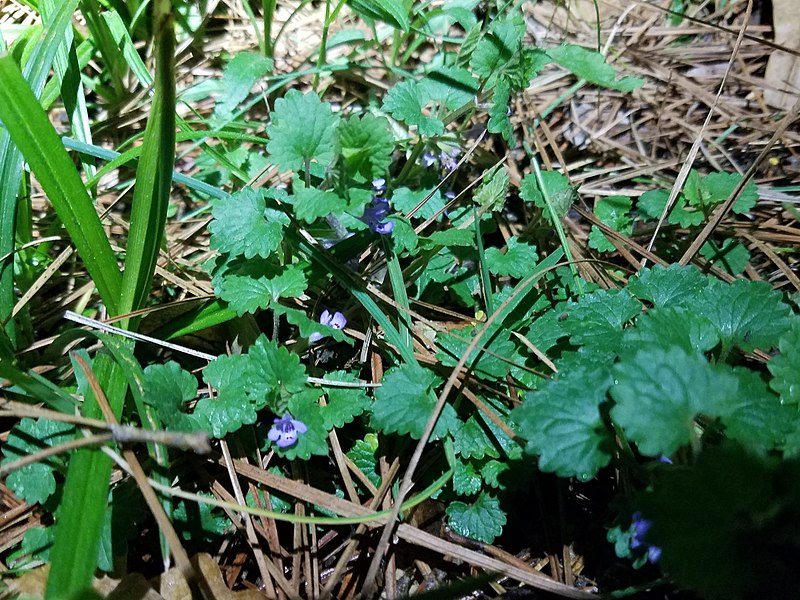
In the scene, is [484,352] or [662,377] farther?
[484,352]

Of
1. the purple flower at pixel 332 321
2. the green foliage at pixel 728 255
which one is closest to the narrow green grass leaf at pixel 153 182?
the purple flower at pixel 332 321

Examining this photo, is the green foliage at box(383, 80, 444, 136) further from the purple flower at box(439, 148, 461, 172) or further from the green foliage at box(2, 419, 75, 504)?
the green foliage at box(2, 419, 75, 504)

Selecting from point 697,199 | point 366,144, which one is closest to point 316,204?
point 366,144

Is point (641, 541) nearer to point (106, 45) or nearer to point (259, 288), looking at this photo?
point (259, 288)

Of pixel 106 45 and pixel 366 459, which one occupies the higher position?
pixel 106 45

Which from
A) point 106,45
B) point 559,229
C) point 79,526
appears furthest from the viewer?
point 106,45

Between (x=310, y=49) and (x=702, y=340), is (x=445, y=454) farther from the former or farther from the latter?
(x=310, y=49)

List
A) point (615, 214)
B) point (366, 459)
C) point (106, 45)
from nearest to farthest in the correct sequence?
point (366, 459), point (615, 214), point (106, 45)

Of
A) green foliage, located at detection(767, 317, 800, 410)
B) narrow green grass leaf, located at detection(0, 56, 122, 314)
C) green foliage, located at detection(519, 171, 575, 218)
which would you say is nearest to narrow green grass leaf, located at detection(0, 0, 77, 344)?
narrow green grass leaf, located at detection(0, 56, 122, 314)
